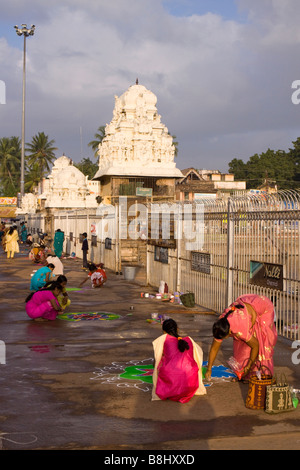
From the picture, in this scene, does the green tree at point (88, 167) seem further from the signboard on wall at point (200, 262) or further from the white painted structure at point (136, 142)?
the signboard on wall at point (200, 262)

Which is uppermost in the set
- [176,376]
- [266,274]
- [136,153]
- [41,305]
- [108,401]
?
[136,153]

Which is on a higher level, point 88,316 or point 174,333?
point 174,333

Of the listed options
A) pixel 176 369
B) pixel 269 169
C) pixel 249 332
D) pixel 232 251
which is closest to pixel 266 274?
pixel 232 251

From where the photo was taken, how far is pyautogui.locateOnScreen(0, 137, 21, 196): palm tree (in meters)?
104

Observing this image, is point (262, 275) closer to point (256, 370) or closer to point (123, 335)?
point (123, 335)

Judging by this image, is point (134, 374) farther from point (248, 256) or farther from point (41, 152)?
point (41, 152)

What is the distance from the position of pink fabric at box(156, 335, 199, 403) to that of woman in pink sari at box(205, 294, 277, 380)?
0.41 metres

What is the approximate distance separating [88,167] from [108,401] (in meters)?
92.2

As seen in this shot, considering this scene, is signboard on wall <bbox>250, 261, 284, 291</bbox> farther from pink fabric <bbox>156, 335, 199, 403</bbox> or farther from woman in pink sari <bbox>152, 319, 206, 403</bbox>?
pink fabric <bbox>156, 335, 199, 403</bbox>

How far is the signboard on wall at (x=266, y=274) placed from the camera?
32.9 ft

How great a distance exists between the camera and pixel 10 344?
995cm

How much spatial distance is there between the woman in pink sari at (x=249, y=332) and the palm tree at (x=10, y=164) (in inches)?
3935

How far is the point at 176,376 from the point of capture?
6883mm
